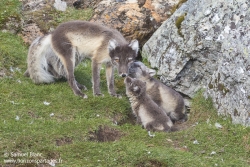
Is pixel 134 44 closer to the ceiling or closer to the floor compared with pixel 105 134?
closer to the ceiling

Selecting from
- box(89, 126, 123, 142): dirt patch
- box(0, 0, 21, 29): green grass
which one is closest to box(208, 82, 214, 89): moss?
box(89, 126, 123, 142): dirt patch

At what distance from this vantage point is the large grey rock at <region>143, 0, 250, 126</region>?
8.95 meters

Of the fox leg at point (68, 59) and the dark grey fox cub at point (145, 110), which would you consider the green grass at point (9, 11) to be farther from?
the dark grey fox cub at point (145, 110)

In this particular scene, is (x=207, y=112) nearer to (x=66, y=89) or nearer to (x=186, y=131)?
(x=186, y=131)

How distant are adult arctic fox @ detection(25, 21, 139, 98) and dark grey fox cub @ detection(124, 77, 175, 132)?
74 centimetres

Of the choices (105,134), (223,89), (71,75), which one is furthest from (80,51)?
(223,89)

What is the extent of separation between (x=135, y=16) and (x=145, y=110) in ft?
17.6

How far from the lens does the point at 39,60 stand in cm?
1116

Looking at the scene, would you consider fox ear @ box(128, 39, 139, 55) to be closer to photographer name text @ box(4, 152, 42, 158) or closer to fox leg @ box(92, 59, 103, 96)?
fox leg @ box(92, 59, 103, 96)

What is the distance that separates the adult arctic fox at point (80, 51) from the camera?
34.0 feet

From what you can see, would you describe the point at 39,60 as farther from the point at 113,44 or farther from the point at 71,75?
the point at 113,44

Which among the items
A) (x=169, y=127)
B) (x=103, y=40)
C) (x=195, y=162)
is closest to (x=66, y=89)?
(x=103, y=40)

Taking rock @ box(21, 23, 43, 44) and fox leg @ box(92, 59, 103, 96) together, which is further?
rock @ box(21, 23, 43, 44)

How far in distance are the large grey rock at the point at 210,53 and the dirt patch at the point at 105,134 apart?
2441mm
